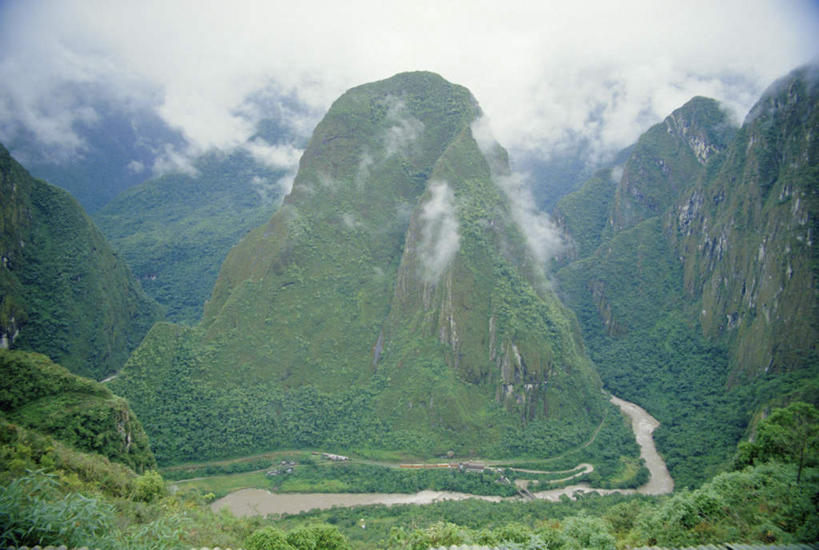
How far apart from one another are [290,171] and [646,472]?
11539 centimetres

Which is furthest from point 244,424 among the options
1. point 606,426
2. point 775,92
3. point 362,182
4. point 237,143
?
point 237,143

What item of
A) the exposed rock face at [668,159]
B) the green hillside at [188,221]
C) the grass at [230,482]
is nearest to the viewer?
the grass at [230,482]

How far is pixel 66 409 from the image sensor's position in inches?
1139

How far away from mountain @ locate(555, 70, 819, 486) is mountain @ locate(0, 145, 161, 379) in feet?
229

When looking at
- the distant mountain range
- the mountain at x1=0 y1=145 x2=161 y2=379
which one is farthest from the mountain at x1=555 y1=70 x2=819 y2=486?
the mountain at x1=0 y1=145 x2=161 y2=379

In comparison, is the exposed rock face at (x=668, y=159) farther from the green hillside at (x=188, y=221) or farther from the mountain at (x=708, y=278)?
the green hillside at (x=188, y=221)

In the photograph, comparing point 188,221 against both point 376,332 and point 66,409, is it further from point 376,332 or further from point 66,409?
point 66,409

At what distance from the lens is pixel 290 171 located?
13800 centimetres

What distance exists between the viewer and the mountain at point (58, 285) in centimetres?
5823

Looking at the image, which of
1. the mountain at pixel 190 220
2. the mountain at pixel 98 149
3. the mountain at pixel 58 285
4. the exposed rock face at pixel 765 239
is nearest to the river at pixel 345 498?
the exposed rock face at pixel 765 239

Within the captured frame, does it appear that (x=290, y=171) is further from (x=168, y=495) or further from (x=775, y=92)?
(x=168, y=495)

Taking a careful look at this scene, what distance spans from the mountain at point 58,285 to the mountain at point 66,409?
3125cm

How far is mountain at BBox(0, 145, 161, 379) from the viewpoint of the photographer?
58225 millimetres

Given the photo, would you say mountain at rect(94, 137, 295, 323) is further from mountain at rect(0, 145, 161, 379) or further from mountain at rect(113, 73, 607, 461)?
mountain at rect(113, 73, 607, 461)
